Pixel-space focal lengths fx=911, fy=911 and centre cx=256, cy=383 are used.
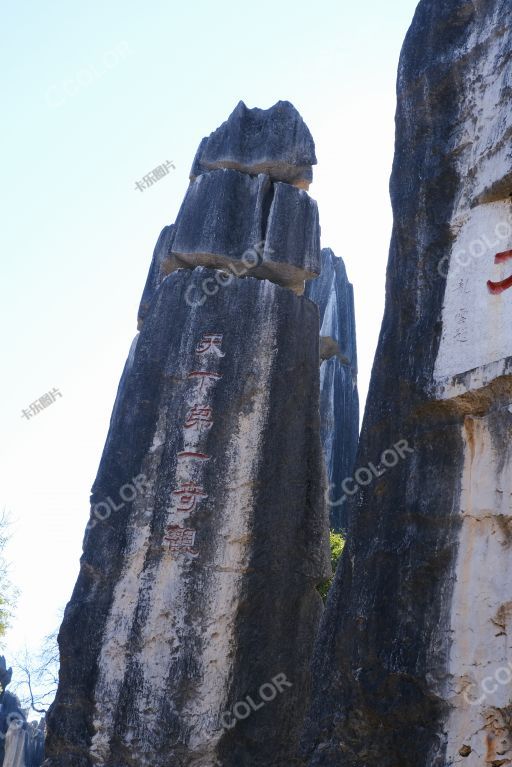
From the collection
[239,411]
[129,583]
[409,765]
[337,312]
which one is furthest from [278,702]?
[337,312]

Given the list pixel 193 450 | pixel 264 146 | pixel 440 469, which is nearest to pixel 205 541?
pixel 193 450

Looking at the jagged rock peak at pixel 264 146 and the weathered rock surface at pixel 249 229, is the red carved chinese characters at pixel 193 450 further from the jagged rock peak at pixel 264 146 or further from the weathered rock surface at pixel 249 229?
the jagged rock peak at pixel 264 146

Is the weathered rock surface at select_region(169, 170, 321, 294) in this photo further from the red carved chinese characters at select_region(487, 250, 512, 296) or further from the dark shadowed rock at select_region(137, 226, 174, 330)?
the red carved chinese characters at select_region(487, 250, 512, 296)

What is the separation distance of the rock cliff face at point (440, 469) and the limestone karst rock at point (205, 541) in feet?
4.47

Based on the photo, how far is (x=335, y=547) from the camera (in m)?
7.43

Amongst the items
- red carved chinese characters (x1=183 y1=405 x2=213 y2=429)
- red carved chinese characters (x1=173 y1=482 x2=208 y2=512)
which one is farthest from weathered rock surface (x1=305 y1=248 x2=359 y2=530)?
red carved chinese characters (x1=173 y1=482 x2=208 y2=512)

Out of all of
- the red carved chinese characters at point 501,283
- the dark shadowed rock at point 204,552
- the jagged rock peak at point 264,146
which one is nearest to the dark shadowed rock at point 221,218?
the jagged rock peak at point 264,146

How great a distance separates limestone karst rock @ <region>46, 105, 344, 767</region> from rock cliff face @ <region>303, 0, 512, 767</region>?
1362mm

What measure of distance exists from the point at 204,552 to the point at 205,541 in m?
0.06

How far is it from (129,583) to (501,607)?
244 cm

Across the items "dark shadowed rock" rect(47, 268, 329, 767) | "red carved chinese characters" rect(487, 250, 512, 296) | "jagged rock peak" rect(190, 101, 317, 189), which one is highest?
"jagged rock peak" rect(190, 101, 317, 189)

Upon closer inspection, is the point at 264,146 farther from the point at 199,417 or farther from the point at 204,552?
the point at 204,552

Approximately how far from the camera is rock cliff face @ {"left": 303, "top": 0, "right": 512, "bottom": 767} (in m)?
2.67

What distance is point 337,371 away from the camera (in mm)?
11609
